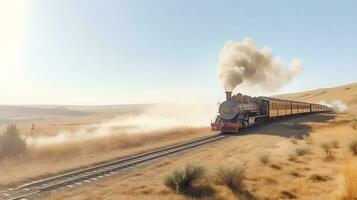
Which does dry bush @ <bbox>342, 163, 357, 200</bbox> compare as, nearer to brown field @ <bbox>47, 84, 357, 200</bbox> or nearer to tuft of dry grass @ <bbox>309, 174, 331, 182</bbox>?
brown field @ <bbox>47, 84, 357, 200</bbox>

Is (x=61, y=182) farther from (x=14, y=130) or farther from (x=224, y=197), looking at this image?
(x=14, y=130)

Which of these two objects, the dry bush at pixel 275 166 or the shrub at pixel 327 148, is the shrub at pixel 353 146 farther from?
the dry bush at pixel 275 166

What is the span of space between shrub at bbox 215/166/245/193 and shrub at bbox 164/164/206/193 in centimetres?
72

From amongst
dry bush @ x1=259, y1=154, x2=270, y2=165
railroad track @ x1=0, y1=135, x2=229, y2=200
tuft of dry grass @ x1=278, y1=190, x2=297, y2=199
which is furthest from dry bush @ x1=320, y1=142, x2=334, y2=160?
railroad track @ x1=0, y1=135, x2=229, y2=200

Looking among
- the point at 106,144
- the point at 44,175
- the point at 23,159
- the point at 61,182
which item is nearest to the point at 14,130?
the point at 23,159

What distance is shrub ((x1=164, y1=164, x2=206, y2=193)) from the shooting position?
1320cm

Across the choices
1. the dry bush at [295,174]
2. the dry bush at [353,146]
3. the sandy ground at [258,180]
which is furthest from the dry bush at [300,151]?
the dry bush at [295,174]

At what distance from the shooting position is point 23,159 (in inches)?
880

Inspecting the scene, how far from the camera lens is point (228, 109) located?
35219 millimetres

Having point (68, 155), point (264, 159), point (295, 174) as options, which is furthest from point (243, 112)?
point (295, 174)

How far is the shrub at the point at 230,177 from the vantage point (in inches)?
522

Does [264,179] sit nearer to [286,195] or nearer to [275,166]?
[286,195]

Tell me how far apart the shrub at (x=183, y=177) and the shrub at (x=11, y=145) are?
13894 millimetres

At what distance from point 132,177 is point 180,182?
2.87 m
